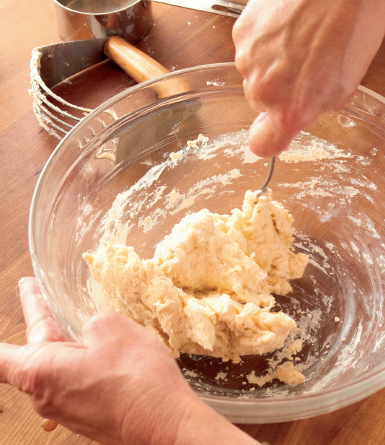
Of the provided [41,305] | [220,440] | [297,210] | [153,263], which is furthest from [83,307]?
[297,210]

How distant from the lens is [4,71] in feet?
5.59

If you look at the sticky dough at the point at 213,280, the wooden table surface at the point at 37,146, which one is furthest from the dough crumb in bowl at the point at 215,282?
the wooden table surface at the point at 37,146

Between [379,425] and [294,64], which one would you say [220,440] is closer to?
[379,425]

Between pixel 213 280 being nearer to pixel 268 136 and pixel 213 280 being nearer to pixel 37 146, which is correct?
pixel 268 136

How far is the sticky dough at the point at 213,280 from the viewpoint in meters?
1.02

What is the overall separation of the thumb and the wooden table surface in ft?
2.18

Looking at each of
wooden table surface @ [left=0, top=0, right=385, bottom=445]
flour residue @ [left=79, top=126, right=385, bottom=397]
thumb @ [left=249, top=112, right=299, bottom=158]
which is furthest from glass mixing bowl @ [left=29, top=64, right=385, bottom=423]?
A: thumb @ [left=249, top=112, right=299, bottom=158]

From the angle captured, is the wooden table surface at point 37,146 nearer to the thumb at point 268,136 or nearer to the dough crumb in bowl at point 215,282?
the dough crumb in bowl at point 215,282

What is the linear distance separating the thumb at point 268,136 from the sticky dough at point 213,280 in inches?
9.9

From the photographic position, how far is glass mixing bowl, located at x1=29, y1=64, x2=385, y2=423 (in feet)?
3.55

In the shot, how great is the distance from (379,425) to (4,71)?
178 centimetres

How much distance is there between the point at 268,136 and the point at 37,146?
0.92 m

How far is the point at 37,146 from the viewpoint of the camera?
1496 millimetres

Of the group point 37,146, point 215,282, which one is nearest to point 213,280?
point 215,282
